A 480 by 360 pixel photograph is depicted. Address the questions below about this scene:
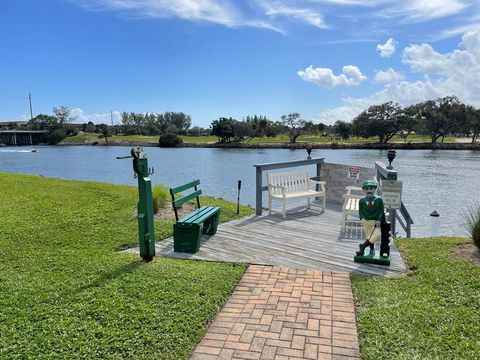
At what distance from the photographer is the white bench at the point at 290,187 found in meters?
8.31

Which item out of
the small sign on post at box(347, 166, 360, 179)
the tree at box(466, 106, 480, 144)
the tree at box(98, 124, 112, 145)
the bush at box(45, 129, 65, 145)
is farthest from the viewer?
the bush at box(45, 129, 65, 145)

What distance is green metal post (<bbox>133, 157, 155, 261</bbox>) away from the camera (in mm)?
5129

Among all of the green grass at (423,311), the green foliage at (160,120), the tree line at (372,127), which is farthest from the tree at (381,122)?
the green grass at (423,311)

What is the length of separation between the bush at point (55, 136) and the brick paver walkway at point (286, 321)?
12309cm

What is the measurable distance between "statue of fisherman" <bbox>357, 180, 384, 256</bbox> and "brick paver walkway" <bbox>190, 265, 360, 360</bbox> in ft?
2.44

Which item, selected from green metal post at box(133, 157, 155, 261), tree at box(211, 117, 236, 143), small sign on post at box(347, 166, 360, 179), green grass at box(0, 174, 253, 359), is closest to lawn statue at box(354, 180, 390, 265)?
green grass at box(0, 174, 253, 359)

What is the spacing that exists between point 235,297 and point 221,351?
1.07 meters

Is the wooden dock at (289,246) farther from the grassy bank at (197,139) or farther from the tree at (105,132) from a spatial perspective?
the tree at (105,132)

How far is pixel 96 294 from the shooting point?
411 cm

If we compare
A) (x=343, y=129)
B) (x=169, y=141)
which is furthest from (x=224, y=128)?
(x=343, y=129)

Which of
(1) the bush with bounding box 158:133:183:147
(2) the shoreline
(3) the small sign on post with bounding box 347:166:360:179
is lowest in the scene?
(2) the shoreline

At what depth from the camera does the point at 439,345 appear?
3189 mm

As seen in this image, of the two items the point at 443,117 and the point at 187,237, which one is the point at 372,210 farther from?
the point at 443,117

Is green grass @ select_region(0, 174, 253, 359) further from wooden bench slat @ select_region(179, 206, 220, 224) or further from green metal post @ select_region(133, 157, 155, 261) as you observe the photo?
wooden bench slat @ select_region(179, 206, 220, 224)
